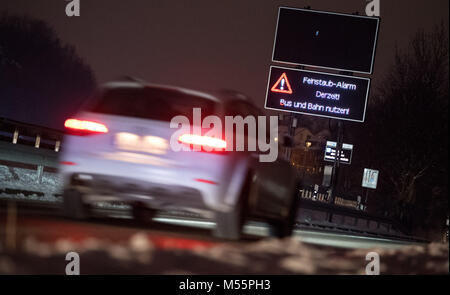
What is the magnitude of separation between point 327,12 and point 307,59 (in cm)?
199

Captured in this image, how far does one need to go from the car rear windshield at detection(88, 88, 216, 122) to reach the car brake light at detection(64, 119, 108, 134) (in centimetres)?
18

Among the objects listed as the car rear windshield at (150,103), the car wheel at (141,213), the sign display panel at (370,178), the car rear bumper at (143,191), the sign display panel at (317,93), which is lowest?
the sign display panel at (370,178)

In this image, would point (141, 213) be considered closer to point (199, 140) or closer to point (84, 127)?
point (84, 127)

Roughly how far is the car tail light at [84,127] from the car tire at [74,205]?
82 centimetres

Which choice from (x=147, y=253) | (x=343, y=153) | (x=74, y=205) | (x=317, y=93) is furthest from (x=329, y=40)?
(x=343, y=153)

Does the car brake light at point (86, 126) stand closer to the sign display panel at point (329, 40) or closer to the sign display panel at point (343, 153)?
the sign display panel at point (329, 40)

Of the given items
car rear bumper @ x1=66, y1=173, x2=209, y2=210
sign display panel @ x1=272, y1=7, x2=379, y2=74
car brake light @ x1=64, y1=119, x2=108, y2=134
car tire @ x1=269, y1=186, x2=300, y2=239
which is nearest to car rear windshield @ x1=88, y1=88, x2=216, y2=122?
car brake light @ x1=64, y1=119, x2=108, y2=134

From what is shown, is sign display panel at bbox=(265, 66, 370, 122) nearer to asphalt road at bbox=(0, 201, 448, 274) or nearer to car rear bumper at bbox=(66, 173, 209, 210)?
asphalt road at bbox=(0, 201, 448, 274)

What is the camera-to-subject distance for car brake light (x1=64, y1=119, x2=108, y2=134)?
9.30 metres

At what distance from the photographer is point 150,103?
30.7 ft

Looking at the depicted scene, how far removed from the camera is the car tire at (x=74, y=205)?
9.95 metres

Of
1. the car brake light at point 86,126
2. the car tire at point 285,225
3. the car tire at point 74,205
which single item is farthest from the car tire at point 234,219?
the car tire at point 285,225

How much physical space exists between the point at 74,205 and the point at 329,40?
2263cm
